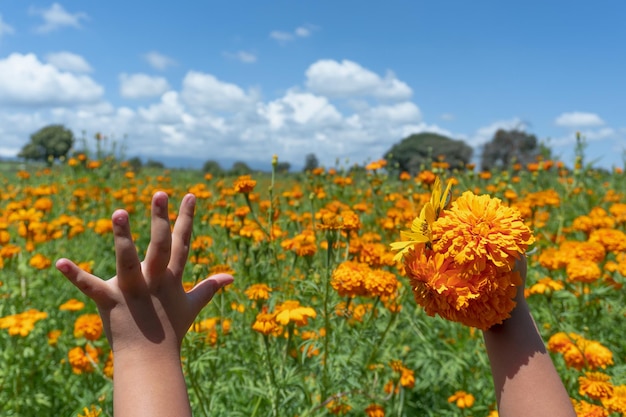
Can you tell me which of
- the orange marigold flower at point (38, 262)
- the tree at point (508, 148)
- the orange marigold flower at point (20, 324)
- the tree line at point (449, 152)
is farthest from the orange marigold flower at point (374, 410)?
the tree at point (508, 148)

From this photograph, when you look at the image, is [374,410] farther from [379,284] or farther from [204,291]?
[204,291]

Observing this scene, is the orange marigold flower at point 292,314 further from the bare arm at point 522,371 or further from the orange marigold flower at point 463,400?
the bare arm at point 522,371

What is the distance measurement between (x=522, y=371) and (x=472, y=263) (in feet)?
0.55

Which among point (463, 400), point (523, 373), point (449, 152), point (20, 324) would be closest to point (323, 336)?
point (463, 400)

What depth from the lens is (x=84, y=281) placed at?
30.2 inches

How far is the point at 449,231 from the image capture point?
64cm

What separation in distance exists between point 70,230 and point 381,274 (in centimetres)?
259

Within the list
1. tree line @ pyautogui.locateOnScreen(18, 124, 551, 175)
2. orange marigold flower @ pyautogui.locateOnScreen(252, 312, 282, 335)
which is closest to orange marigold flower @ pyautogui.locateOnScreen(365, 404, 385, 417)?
orange marigold flower @ pyautogui.locateOnScreen(252, 312, 282, 335)

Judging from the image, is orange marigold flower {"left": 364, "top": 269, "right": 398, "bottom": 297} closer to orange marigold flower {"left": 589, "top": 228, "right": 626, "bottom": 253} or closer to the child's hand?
the child's hand

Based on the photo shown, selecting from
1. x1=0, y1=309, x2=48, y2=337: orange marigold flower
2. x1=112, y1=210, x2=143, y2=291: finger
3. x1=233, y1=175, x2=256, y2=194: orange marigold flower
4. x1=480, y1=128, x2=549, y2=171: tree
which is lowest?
x1=0, y1=309, x2=48, y2=337: orange marigold flower

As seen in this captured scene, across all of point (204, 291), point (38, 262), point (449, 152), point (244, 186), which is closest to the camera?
point (204, 291)

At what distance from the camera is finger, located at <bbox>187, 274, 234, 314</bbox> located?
89 cm

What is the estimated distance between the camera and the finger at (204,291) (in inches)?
35.0

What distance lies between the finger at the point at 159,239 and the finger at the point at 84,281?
0.08m
